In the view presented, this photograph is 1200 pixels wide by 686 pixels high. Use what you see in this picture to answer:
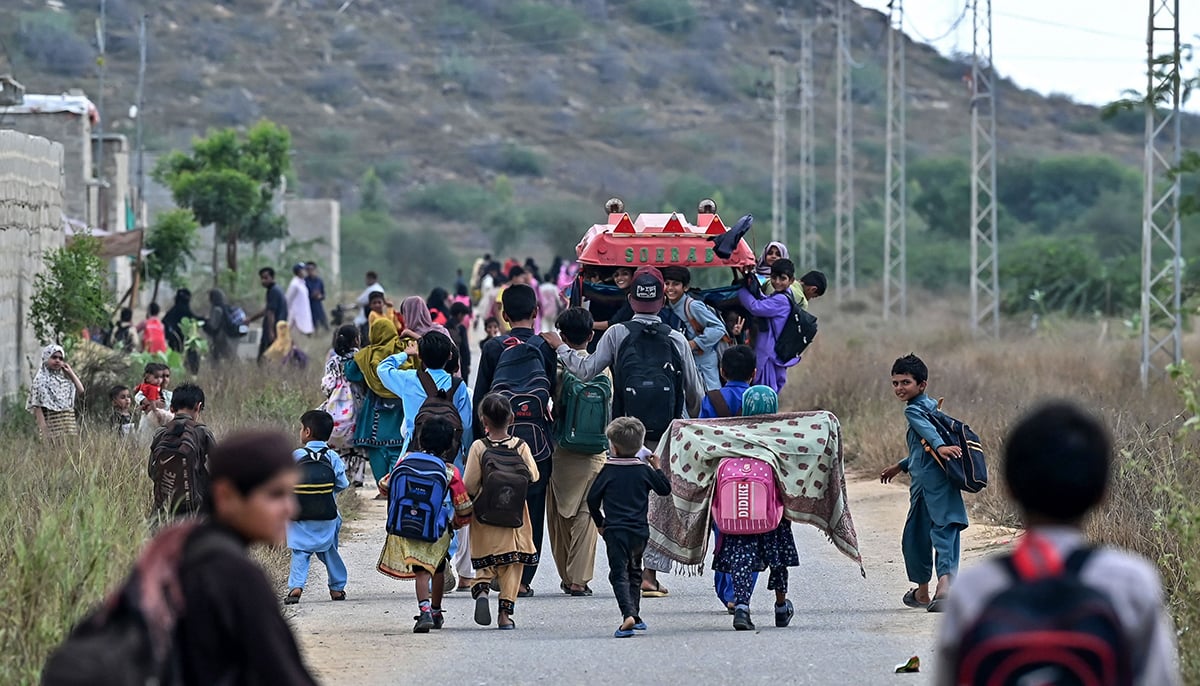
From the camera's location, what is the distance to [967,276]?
6744 centimetres

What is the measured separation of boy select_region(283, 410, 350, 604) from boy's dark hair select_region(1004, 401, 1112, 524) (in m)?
6.77

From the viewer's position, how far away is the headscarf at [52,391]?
15.9m

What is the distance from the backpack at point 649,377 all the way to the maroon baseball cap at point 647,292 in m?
0.14

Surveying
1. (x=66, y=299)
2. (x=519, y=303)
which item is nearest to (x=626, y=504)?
(x=519, y=303)

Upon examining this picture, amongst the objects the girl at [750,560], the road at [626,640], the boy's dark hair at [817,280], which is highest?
the boy's dark hair at [817,280]

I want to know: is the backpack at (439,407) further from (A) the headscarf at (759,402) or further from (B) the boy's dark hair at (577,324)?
(A) the headscarf at (759,402)

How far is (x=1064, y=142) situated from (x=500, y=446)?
11769 centimetres

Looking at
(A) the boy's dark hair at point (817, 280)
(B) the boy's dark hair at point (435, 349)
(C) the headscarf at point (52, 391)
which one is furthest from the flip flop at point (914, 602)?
(C) the headscarf at point (52, 391)

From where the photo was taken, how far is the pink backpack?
9953 millimetres

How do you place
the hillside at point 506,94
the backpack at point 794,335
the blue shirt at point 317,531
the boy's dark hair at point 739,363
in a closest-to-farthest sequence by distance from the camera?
the blue shirt at point 317,531 < the boy's dark hair at point 739,363 < the backpack at point 794,335 < the hillside at point 506,94

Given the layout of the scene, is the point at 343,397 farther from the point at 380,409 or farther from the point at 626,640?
the point at 626,640

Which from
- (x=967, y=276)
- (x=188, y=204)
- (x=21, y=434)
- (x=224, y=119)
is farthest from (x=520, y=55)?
(x=21, y=434)

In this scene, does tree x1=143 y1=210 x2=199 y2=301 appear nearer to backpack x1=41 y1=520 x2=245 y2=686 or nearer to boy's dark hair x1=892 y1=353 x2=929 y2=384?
boy's dark hair x1=892 y1=353 x2=929 y2=384

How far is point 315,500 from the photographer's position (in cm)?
1087
